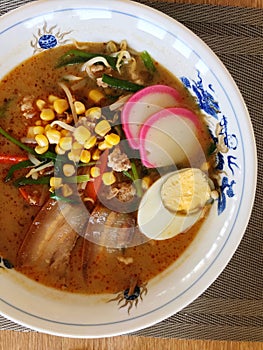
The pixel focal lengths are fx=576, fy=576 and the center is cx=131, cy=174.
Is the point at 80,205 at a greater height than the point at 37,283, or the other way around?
the point at 80,205

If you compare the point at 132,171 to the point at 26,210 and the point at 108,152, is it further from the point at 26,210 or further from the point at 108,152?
the point at 26,210

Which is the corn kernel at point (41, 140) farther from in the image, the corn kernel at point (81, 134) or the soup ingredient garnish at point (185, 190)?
the soup ingredient garnish at point (185, 190)

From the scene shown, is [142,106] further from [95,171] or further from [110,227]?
[110,227]

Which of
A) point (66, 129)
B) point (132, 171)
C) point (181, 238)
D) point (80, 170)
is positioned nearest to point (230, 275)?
point (181, 238)

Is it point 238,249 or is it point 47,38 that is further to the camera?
point 238,249

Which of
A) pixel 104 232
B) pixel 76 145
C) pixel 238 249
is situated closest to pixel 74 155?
pixel 76 145

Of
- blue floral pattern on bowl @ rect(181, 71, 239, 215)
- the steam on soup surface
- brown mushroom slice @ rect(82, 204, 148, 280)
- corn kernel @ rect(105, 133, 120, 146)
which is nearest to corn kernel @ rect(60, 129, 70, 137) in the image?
the steam on soup surface

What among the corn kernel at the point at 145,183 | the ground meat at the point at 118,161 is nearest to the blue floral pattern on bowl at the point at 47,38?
the ground meat at the point at 118,161
